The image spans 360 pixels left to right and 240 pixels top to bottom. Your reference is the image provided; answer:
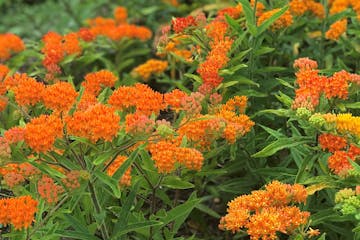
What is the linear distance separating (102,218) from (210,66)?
1111mm

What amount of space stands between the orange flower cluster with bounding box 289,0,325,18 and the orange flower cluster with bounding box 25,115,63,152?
6.71 ft

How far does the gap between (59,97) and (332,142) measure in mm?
1226

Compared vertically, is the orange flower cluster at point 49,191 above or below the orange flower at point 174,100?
below

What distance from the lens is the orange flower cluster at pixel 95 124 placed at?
2.80 meters

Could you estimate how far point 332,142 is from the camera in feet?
10.3

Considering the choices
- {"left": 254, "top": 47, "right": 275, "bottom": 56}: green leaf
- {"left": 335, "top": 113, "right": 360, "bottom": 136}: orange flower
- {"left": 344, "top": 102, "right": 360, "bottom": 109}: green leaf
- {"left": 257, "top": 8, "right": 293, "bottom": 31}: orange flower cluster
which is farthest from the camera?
{"left": 257, "top": 8, "right": 293, "bottom": 31}: orange flower cluster

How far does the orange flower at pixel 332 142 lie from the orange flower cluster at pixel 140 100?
2.44 feet

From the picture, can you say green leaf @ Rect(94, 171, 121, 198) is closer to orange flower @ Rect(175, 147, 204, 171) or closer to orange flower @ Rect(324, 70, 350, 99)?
orange flower @ Rect(175, 147, 204, 171)

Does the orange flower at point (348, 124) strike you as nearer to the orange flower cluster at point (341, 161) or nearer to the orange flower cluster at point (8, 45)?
the orange flower cluster at point (341, 161)

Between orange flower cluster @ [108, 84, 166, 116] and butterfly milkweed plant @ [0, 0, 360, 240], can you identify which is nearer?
butterfly milkweed plant @ [0, 0, 360, 240]

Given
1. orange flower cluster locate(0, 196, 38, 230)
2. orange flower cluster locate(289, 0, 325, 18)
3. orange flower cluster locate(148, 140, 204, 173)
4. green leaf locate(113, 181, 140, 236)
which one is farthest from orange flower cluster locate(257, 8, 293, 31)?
orange flower cluster locate(0, 196, 38, 230)

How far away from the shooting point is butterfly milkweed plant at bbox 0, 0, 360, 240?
2865 millimetres

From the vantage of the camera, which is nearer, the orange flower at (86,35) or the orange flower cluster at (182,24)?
the orange flower cluster at (182,24)

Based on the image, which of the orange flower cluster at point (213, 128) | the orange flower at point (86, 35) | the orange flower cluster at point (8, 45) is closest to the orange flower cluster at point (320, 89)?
the orange flower cluster at point (213, 128)
